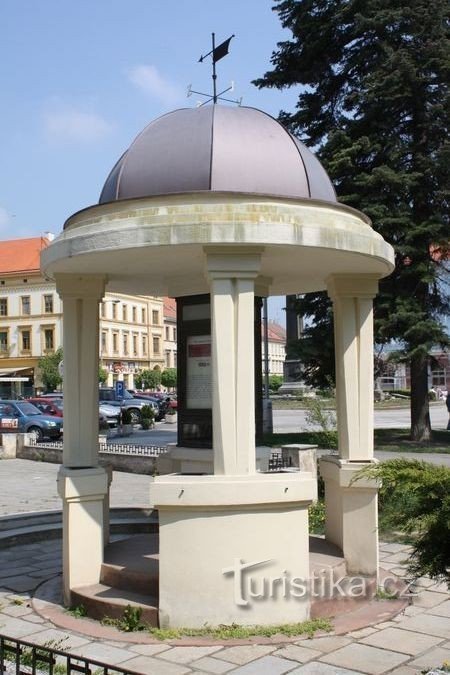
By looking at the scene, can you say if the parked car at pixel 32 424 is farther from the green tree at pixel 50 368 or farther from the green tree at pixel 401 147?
the green tree at pixel 50 368

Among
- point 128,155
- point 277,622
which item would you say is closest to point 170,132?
point 128,155

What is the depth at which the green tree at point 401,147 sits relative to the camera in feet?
72.3

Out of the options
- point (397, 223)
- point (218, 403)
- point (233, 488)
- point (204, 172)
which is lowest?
point (233, 488)

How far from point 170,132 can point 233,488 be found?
369 centimetres

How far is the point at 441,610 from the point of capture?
23.6 ft

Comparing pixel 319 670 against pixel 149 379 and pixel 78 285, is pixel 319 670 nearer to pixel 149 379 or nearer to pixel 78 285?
pixel 78 285

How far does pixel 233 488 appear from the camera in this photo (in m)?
6.36

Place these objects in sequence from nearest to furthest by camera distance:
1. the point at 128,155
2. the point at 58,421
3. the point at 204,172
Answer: the point at 204,172 → the point at 128,155 → the point at 58,421

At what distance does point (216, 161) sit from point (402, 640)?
4.65 meters

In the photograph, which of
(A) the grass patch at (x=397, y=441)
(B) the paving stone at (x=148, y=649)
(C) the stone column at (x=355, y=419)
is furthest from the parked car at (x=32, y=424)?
(B) the paving stone at (x=148, y=649)

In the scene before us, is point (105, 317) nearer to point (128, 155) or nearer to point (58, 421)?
point (58, 421)

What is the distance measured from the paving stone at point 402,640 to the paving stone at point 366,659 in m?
0.11

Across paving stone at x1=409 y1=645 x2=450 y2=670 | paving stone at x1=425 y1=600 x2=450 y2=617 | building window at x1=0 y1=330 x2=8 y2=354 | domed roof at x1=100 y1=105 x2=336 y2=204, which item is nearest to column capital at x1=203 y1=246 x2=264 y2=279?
domed roof at x1=100 y1=105 x2=336 y2=204

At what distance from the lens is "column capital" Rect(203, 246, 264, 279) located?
6586 mm
